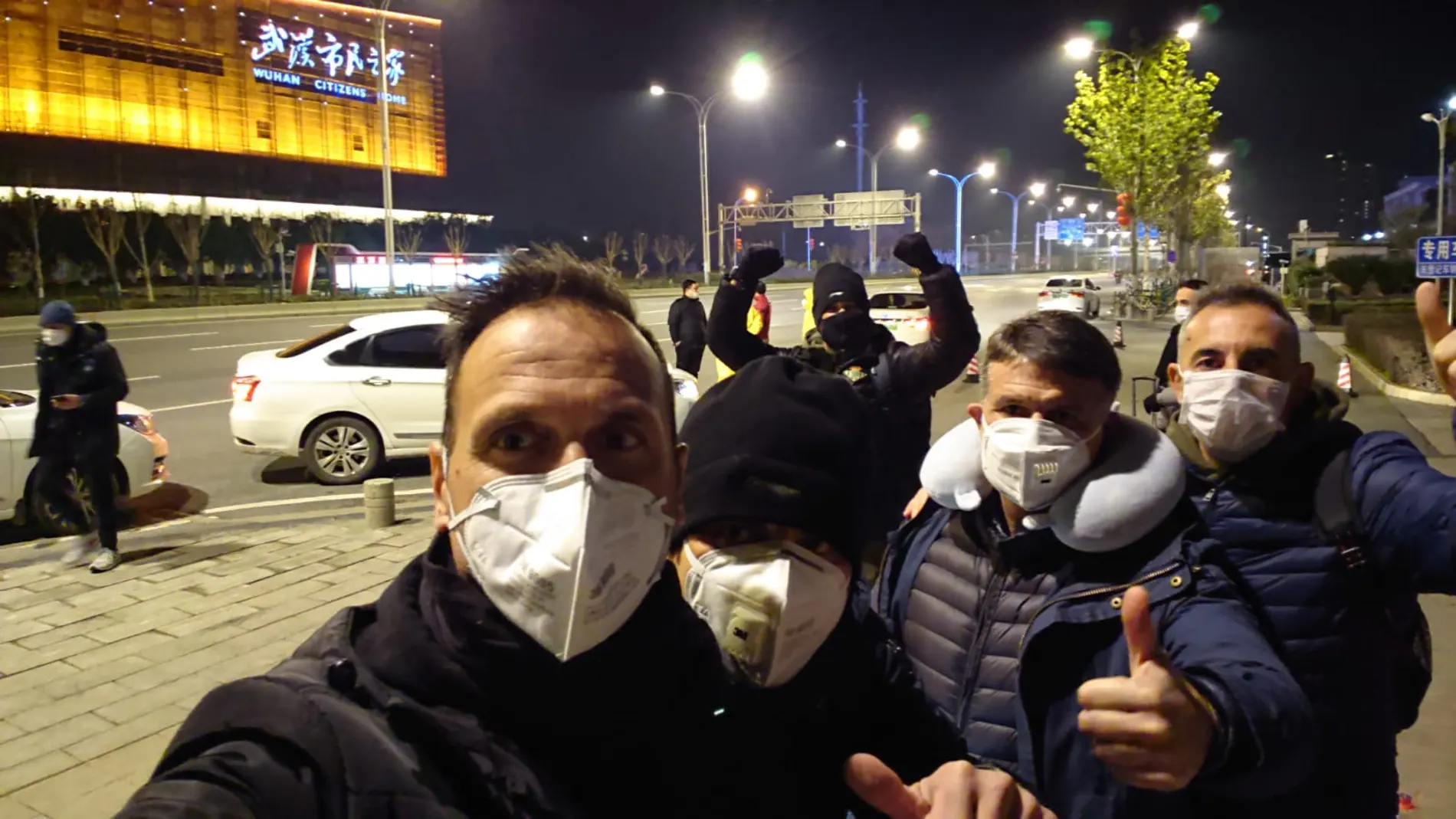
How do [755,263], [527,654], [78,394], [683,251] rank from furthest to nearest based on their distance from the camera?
[683,251] → [78,394] → [755,263] → [527,654]

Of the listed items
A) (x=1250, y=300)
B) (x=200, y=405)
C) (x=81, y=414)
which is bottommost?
(x=200, y=405)

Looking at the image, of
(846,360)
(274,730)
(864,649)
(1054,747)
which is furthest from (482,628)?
(846,360)

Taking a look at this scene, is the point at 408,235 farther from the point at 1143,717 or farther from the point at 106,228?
the point at 1143,717

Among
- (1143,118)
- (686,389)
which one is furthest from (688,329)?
(1143,118)

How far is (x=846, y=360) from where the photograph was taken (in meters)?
4.55

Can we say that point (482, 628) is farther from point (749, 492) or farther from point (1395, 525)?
point (1395, 525)

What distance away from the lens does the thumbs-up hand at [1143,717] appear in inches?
58.4

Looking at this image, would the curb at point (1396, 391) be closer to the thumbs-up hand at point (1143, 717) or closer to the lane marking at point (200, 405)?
the thumbs-up hand at point (1143, 717)

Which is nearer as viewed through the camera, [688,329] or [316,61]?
[688,329]

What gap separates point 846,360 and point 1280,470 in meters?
2.32

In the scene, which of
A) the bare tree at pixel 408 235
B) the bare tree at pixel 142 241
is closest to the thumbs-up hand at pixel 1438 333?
the bare tree at pixel 142 241

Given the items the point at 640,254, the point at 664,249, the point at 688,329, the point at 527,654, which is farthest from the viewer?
the point at 664,249

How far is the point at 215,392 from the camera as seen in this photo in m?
15.3

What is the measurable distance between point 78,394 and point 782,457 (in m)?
7.04
